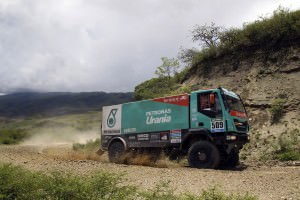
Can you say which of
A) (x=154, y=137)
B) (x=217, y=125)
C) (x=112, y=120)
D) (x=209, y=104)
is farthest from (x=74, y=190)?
(x=112, y=120)

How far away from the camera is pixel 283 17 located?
21109 millimetres

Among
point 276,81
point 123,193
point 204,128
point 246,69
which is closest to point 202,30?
point 246,69

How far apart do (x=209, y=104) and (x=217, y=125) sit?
88 centimetres

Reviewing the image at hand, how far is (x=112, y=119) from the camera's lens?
53.6 feet

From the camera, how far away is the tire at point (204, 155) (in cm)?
1216

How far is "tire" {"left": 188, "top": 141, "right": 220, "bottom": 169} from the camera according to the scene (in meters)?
12.2

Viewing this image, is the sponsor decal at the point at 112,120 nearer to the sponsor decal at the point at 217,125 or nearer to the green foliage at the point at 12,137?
the sponsor decal at the point at 217,125

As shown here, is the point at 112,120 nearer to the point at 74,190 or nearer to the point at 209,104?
the point at 209,104

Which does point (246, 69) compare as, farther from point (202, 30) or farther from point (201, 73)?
point (202, 30)

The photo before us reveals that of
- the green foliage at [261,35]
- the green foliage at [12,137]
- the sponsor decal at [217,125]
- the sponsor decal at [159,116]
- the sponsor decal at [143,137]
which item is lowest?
the green foliage at [12,137]

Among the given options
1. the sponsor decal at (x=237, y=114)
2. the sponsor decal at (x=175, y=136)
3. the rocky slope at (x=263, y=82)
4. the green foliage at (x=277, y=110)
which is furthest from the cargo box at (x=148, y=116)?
the green foliage at (x=277, y=110)

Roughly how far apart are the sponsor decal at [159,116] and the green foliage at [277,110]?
687 centimetres

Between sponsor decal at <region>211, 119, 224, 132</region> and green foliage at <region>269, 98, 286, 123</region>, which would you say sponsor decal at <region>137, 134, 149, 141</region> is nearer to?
sponsor decal at <region>211, 119, 224, 132</region>

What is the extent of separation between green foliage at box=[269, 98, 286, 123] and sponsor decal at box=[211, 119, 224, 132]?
21.6ft
